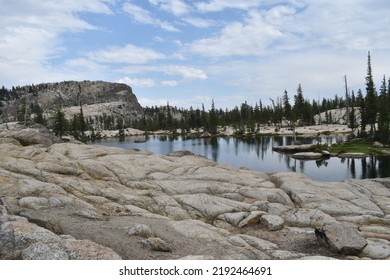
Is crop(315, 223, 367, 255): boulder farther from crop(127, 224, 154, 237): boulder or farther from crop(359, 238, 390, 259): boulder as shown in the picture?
crop(127, 224, 154, 237): boulder

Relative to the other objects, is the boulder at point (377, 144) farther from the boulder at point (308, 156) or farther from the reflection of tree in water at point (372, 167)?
the boulder at point (308, 156)

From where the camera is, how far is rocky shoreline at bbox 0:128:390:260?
18.3 m

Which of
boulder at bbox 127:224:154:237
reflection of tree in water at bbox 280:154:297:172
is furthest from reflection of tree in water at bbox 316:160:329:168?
boulder at bbox 127:224:154:237

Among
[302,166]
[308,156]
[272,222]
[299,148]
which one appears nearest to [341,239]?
[272,222]

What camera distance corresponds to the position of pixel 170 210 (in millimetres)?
26859

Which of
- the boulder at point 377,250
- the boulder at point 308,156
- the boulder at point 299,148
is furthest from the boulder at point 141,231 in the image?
the boulder at point 299,148

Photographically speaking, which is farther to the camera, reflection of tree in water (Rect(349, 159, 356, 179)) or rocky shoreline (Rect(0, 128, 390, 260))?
reflection of tree in water (Rect(349, 159, 356, 179))

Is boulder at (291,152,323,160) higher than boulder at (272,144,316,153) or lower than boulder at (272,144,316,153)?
lower

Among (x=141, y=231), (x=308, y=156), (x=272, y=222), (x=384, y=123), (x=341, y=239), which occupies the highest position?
(x=384, y=123)

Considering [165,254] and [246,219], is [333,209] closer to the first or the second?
[246,219]

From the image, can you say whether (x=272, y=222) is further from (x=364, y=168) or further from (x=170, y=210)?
(x=364, y=168)

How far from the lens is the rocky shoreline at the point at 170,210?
18312 mm

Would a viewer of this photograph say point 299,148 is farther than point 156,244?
Yes

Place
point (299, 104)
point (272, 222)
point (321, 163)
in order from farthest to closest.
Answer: point (299, 104)
point (321, 163)
point (272, 222)
